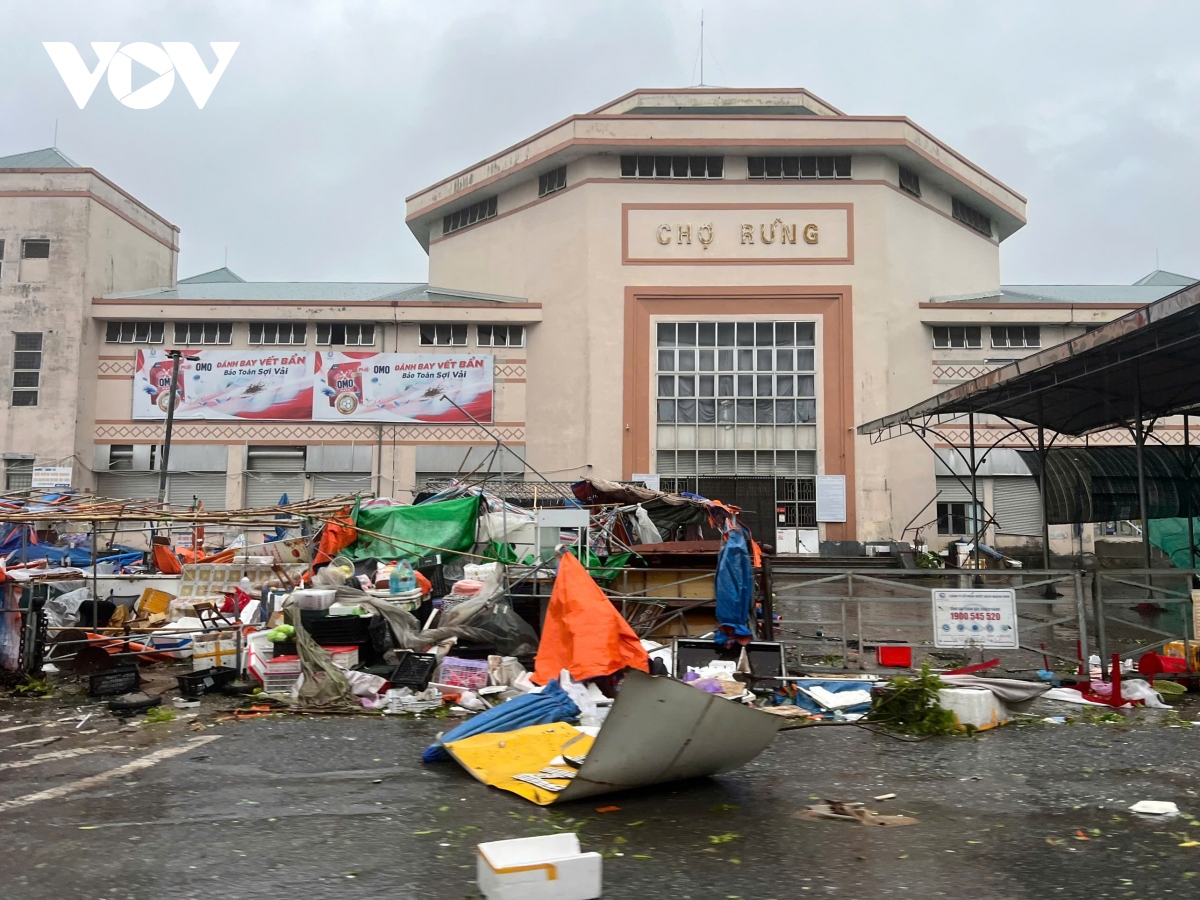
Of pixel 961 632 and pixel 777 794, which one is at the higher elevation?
pixel 961 632

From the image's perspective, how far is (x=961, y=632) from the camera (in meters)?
10.3

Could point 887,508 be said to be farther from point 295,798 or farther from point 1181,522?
point 295,798

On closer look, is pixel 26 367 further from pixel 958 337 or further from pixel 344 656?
pixel 958 337

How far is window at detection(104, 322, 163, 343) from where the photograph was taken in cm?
3453

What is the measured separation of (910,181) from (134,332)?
30373mm

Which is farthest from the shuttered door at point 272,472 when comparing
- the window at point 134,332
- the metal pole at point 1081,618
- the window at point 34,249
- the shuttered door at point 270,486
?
the metal pole at point 1081,618

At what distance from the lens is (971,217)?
123ft

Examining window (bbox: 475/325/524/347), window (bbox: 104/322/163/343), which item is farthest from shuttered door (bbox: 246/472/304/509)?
window (bbox: 475/325/524/347)

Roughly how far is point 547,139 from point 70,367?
19.7 metres

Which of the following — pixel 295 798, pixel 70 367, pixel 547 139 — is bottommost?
pixel 295 798

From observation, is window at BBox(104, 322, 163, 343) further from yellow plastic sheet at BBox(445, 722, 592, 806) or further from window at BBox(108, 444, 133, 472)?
yellow plastic sheet at BBox(445, 722, 592, 806)

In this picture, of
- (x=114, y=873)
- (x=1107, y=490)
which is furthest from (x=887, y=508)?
(x=114, y=873)

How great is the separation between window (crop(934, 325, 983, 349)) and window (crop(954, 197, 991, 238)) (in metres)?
6.10

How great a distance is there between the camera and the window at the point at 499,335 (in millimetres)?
34125
